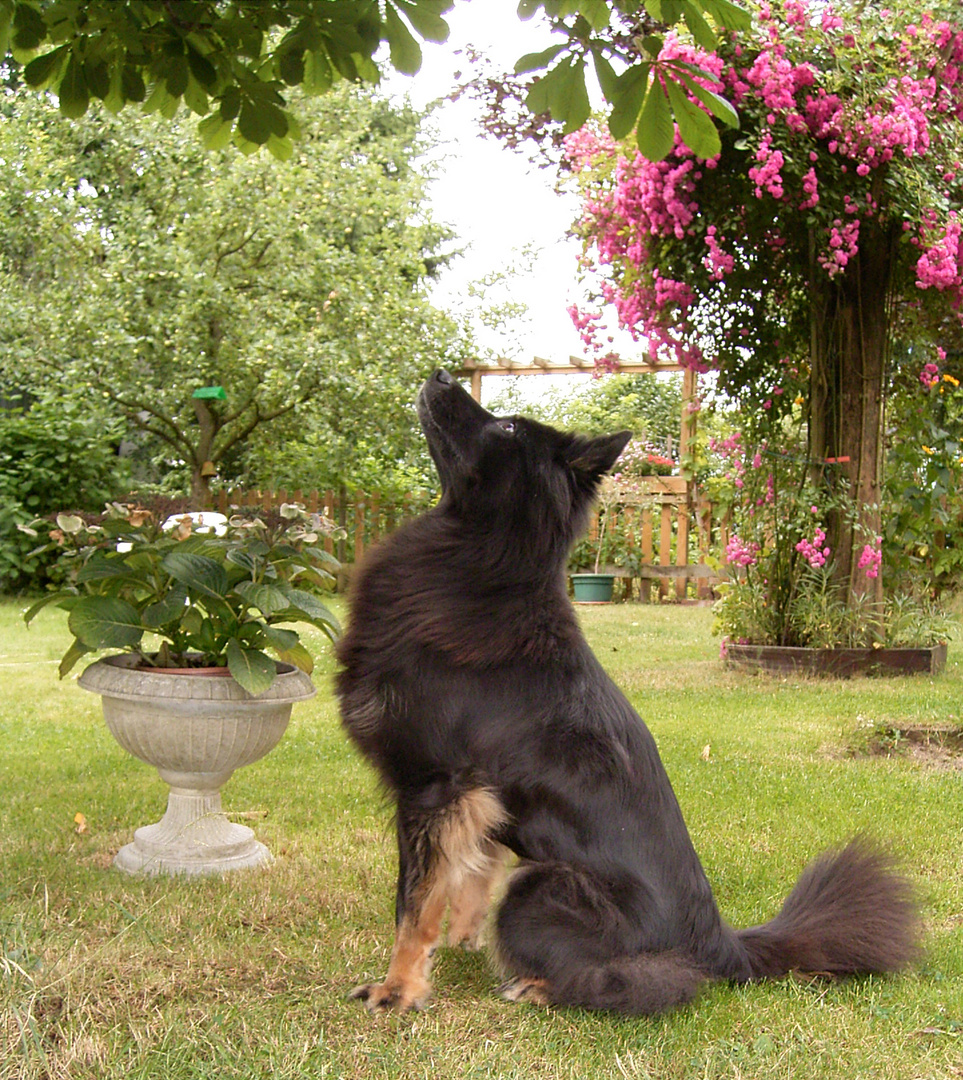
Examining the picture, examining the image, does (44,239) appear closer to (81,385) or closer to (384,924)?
(81,385)

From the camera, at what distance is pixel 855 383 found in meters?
6.59

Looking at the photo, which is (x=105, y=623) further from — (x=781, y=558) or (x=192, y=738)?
(x=781, y=558)

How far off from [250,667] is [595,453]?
122 centimetres

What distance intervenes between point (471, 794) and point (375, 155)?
12897mm

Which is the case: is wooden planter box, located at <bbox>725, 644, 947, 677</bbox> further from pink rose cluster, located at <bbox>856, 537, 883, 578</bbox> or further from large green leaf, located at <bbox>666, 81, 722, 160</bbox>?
large green leaf, located at <bbox>666, 81, 722, 160</bbox>

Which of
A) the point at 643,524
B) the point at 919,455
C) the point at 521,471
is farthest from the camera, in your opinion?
the point at 643,524

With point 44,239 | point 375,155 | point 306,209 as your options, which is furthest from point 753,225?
point 375,155

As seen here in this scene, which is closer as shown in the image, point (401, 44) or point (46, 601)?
point (401, 44)

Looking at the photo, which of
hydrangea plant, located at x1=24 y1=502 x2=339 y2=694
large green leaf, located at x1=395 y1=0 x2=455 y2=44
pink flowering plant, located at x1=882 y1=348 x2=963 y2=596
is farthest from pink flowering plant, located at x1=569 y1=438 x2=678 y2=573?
large green leaf, located at x1=395 y1=0 x2=455 y2=44

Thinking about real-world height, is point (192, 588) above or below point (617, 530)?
below

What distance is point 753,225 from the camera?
6.30 metres

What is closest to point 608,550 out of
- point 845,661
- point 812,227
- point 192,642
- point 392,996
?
point 845,661

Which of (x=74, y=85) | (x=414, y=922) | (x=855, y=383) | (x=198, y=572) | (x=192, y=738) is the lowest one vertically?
(x=414, y=922)

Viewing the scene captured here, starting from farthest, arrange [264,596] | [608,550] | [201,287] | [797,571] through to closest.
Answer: [608,550] → [201,287] → [797,571] → [264,596]
